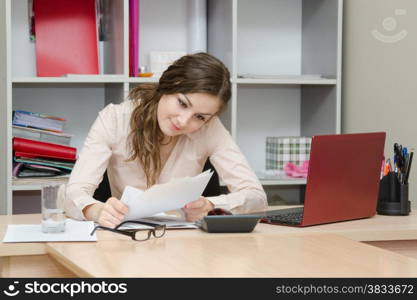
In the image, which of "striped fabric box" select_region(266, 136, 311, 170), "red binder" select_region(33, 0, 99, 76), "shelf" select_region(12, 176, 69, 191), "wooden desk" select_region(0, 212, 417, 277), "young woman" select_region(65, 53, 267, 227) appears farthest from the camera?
"striped fabric box" select_region(266, 136, 311, 170)

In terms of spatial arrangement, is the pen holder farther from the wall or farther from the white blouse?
the wall

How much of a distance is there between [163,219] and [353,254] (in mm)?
640

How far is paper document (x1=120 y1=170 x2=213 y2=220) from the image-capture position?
166 cm

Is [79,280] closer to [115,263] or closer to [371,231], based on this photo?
[115,263]

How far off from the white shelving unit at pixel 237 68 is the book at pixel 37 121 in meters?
0.11

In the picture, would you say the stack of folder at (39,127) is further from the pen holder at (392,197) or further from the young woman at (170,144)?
the pen holder at (392,197)

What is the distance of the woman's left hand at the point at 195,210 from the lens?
187 centimetres

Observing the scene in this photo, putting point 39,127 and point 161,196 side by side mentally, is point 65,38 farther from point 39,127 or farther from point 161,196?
point 161,196

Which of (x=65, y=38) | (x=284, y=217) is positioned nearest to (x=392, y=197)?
(x=284, y=217)

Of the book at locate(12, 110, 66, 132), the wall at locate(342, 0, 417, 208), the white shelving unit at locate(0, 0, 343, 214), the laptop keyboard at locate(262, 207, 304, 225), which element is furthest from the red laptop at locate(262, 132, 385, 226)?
the book at locate(12, 110, 66, 132)

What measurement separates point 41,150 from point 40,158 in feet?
0.14

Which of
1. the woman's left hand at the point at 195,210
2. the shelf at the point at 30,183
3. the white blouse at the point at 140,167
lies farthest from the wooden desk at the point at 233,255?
the shelf at the point at 30,183

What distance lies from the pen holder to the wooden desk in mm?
236

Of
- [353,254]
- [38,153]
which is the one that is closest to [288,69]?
[38,153]
